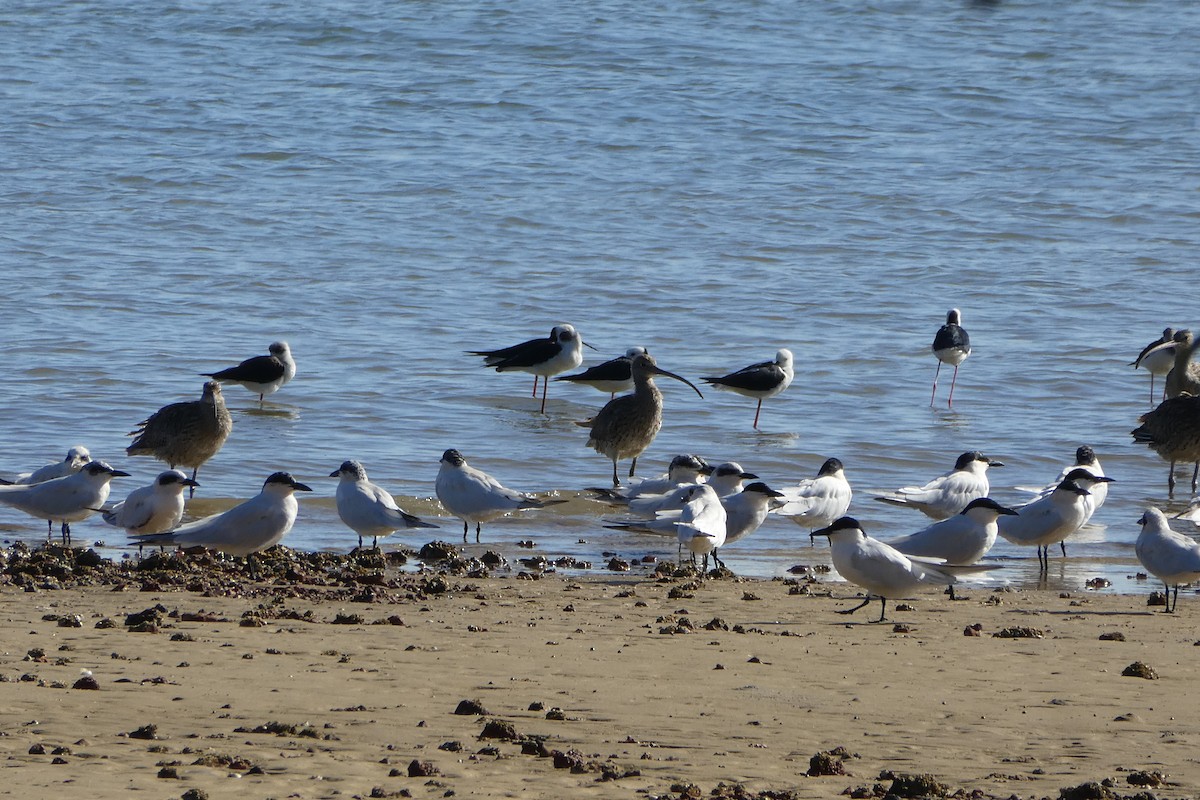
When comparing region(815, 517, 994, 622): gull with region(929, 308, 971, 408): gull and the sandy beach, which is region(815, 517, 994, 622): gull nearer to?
the sandy beach

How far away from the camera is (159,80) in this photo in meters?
30.3

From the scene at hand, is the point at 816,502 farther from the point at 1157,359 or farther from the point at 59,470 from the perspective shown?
the point at 1157,359

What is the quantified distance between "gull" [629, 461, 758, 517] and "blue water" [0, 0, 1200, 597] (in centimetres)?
42

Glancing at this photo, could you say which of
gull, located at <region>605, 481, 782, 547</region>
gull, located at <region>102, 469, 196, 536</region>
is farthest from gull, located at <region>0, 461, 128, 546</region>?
gull, located at <region>605, 481, 782, 547</region>

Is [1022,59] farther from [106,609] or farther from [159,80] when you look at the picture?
[106,609]

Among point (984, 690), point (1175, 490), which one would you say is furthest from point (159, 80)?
point (984, 690)

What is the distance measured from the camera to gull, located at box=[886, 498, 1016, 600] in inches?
360

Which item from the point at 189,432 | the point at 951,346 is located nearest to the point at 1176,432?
the point at 951,346

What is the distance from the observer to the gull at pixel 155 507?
951cm

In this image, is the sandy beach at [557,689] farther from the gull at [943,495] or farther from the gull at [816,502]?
the gull at [943,495]

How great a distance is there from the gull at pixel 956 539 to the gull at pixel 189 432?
18.2 ft

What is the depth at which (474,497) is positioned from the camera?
10508 millimetres

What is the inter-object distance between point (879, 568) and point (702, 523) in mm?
1451

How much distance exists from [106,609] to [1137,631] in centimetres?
492
